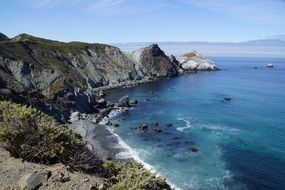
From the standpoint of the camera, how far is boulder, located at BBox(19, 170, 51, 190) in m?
15.5

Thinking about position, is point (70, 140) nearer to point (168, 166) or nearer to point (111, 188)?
point (111, 188)

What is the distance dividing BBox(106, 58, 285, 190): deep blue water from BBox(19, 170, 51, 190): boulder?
3206 centimetres

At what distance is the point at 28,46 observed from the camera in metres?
131

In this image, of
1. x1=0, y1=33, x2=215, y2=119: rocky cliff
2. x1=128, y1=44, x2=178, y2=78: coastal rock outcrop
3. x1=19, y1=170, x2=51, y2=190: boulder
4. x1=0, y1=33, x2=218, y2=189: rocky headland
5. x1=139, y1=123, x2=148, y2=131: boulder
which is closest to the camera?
x1=19, y1=170, x2=51, y2=190: boulder

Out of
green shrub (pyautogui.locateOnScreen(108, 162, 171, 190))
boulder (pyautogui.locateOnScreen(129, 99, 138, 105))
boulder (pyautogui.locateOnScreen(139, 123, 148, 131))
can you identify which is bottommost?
boulder (pyautogui.locateOnScreen(129, 99, 138, 105))

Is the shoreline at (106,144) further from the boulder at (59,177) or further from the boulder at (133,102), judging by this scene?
the boulder at (59,177)

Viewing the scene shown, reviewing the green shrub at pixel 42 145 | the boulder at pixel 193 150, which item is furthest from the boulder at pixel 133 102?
the green shrub at pixel 42 145

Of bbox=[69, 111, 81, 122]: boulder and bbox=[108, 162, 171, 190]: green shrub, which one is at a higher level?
bbox=[108, 162, 171, 190]: green shrub

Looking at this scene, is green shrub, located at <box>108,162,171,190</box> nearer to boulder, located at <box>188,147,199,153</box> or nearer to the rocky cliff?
the rocky cliff

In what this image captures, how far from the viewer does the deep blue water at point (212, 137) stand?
49406 millimetres

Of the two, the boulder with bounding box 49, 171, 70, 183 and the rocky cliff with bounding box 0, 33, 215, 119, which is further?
the rocky cliff with bounding box 0, 33, 215, 119

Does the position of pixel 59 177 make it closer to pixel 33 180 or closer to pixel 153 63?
pixel 33 180

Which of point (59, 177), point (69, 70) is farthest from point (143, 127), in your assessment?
point (69, 70)

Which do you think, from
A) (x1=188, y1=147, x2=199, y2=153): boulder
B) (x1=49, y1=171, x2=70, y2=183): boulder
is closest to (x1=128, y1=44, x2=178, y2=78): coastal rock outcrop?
(x1=188, y1=147, x2=199, y2=153): boulder
